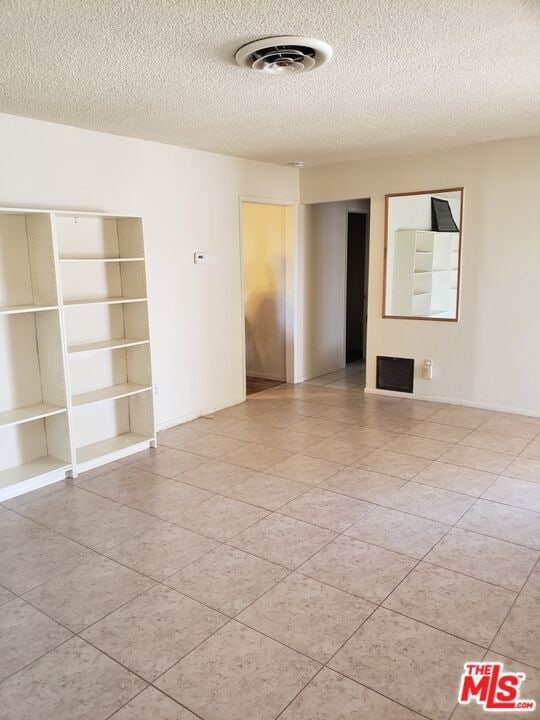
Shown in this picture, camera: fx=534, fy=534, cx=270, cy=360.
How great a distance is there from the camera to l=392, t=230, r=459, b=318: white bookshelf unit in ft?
17.3

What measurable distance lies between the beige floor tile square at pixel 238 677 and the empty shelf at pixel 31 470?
78.6 inches

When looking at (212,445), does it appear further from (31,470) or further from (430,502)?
(430,502)

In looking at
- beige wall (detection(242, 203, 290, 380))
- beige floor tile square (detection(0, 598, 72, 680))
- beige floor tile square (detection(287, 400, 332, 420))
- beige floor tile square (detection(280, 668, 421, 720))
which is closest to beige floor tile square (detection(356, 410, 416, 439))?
beige floor tile square (detection(287, 400, 332, 420))

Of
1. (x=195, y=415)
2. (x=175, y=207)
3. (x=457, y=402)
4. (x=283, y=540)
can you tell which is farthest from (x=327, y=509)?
(x=175, y=207)

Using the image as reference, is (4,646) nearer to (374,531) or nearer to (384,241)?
(374,531)

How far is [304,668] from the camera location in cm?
196

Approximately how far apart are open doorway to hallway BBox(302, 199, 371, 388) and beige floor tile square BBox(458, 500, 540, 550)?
10.8ft

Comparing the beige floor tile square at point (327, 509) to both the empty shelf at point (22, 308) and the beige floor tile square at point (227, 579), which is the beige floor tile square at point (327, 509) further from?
the empty shelf at point (22, 308)

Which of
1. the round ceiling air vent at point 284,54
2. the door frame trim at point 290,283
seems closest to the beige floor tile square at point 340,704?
the round ceiling air vent at point 284,54

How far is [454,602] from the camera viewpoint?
91.3 inches

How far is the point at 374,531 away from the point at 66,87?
3.03 meters

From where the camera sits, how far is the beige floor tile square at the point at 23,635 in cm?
204

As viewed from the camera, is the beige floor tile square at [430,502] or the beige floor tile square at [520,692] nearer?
the beige floor tile square at [520,692]

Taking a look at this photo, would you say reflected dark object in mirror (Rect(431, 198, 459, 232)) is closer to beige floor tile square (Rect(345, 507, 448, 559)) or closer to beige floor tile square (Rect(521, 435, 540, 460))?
beige floor tile square (Rect(521, 435, 540, 460))
